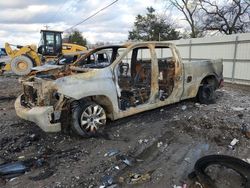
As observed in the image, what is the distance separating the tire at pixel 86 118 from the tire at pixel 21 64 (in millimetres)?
13206

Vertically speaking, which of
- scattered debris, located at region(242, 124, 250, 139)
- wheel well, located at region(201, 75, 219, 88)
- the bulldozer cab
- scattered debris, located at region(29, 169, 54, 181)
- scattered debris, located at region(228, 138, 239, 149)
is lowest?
scattered debris, located at region(29, 169, 54, 181)

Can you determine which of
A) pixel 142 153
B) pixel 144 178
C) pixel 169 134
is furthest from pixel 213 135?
pixel 144 178

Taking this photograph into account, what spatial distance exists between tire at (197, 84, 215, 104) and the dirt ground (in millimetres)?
732

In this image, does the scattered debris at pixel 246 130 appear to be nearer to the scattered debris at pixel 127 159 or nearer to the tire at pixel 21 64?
the scattered debris at pixel 127 159

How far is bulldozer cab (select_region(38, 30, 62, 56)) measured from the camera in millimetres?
20422

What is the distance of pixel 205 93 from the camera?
8227 mm

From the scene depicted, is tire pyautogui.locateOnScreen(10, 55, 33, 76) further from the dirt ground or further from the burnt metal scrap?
the burnt metal scrap

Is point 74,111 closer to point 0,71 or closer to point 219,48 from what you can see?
point 219,48

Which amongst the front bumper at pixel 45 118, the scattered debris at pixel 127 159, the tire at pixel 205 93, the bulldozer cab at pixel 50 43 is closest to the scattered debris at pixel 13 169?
the front bumper at pixel 45 118

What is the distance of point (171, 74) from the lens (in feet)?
23.2

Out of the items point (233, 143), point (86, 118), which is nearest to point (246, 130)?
point (233, 143)

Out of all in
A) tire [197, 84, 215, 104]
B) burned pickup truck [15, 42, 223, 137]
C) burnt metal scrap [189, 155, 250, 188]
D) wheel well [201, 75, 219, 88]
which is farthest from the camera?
wheel well [201, 75, 219, 88]

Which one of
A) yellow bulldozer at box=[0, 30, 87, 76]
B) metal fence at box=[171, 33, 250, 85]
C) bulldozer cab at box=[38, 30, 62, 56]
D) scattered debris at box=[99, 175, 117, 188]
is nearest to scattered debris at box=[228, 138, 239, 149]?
scattered debris at box=[99, 175, 117, 188]

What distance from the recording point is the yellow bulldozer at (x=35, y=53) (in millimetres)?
17750
